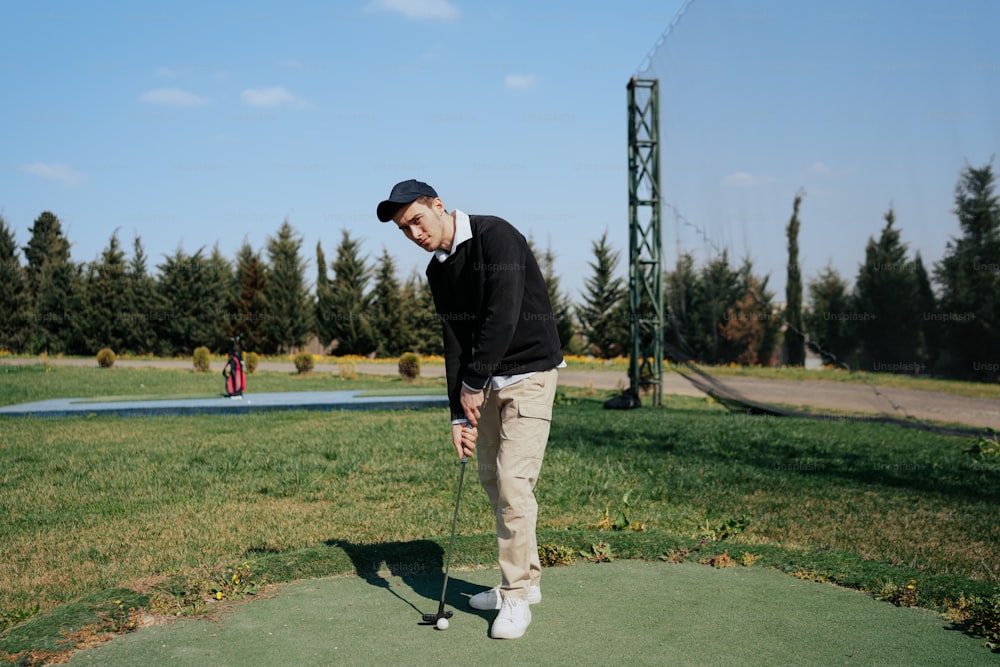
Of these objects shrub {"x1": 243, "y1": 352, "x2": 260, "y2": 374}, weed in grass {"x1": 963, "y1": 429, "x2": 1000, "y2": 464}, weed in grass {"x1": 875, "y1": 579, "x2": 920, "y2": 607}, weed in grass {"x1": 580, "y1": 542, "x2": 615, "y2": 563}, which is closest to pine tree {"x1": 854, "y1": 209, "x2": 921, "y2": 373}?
weed in grass {"x1": 963, "y1": 429, "x2": 1000, "y2": 464}

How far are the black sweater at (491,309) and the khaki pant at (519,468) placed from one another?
95 mm

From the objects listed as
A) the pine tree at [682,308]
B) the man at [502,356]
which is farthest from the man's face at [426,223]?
the pine tree at [682,308]

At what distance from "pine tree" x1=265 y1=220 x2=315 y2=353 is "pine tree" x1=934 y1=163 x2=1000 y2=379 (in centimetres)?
2556

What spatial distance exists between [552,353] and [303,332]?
28.6 m

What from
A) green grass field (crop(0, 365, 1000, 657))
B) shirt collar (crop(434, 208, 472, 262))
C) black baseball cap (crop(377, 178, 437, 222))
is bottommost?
green grass field (crop(0, 365, 1000, 657))

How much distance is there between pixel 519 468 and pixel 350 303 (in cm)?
2831

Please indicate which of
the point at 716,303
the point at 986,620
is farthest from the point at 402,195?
the point at 716,303

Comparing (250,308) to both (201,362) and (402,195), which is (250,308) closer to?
(201,362)

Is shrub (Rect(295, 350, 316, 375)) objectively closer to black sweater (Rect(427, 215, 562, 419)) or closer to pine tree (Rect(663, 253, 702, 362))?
pine tree (Rect(663, 253, 702, 362))

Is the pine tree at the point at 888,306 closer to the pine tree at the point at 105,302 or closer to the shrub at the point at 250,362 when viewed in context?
the shrub at the point at 250,362

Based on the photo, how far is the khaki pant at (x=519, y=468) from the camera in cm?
327

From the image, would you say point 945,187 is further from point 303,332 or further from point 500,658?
point 303,332

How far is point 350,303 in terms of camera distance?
3095 cm

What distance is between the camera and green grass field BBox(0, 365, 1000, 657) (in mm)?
4266
